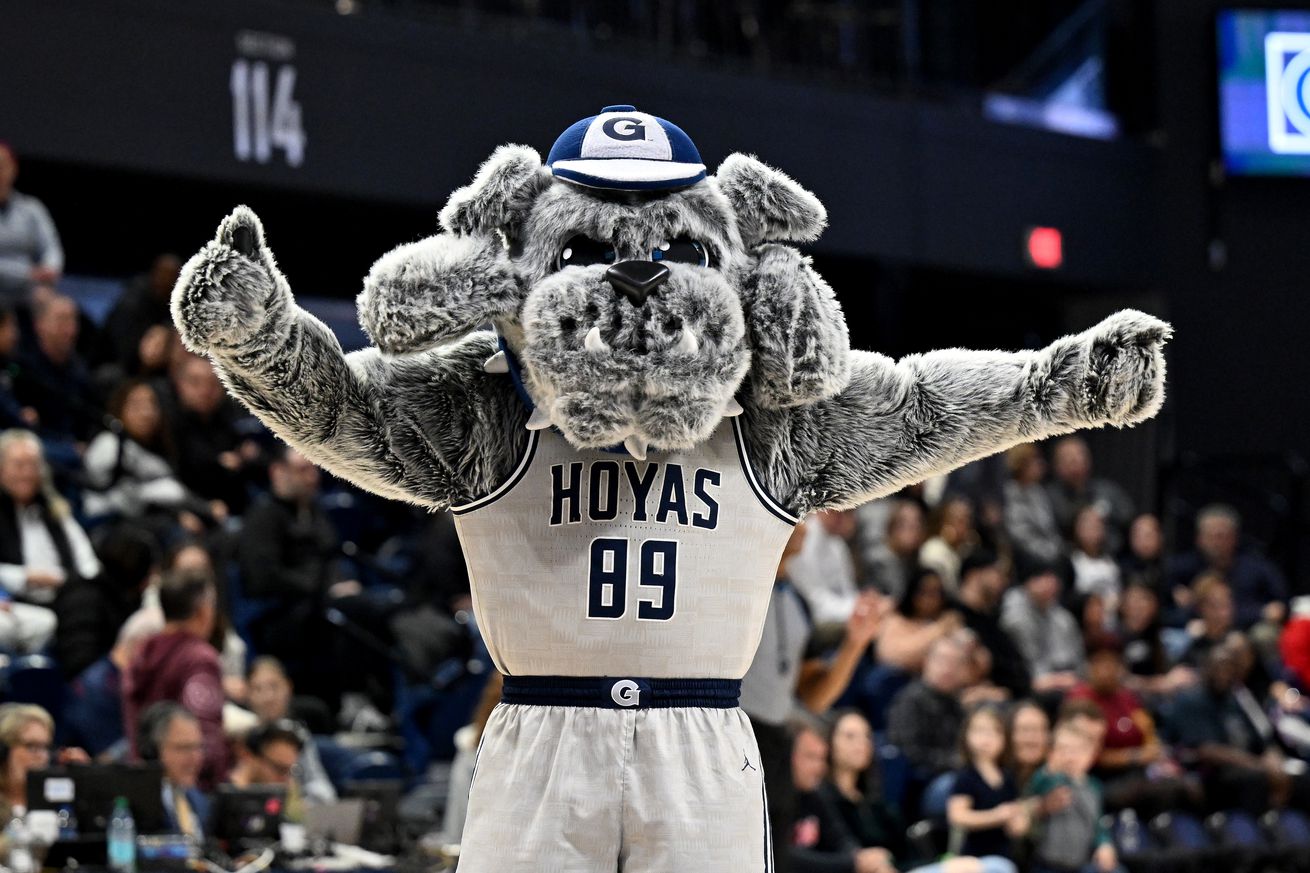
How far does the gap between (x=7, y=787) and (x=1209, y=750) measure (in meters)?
5.38

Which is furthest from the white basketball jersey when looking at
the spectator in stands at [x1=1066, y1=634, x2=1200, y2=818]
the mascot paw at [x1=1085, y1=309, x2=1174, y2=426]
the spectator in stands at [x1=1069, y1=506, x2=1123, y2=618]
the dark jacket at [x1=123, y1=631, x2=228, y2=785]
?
the spectator in stands at [x1=1069, y1=506, x2=1123, y2=618]

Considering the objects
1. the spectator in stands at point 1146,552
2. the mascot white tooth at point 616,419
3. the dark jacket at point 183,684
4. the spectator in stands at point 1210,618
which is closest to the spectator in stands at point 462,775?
the dark jacket at point 183,684

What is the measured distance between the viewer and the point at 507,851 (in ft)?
9.31

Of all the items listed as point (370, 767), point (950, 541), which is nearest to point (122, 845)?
point (370, 767)

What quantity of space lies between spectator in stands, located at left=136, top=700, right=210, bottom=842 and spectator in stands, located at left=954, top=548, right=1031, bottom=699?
447cm

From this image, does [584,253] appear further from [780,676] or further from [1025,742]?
[1025,742]

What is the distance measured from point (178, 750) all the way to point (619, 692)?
2973 mm

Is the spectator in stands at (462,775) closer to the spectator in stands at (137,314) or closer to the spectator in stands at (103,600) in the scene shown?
the spectator in stands at (103,600)

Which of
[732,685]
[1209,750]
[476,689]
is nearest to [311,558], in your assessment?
[476,689]

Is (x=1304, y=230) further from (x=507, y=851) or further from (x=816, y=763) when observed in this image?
(x=507, y=851)

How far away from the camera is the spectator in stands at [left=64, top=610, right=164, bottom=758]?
6.20 metres

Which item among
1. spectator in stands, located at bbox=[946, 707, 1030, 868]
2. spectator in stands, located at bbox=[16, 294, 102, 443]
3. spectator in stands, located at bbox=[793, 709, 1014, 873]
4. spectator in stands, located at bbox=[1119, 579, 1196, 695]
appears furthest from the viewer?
spectator in stands, located at bbox=[1119, 579, 1196, 695]

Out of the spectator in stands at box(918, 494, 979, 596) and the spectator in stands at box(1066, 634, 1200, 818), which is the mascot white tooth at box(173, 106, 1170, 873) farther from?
the spectator in stands at box(918, 494, 979, 596)

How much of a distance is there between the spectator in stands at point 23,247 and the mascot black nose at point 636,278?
5.29 metres
